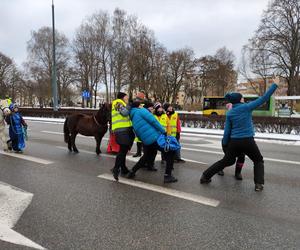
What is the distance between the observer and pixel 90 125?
9820 millimetres

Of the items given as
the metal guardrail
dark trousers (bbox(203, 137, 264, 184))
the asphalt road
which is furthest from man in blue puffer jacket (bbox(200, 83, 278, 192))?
the metal guardrail

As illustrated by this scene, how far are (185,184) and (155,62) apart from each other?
44.4 meters

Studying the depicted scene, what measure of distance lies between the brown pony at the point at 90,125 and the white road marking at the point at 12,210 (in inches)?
150

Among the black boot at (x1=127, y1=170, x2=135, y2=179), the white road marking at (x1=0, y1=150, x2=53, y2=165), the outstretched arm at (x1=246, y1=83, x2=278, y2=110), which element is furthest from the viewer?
the white road marking at (x1=0, y1=150, x2=53, y2=165)

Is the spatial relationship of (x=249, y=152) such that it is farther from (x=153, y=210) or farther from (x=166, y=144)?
(x=153, y=210)

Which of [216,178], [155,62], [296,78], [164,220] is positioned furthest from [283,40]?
[164,220]

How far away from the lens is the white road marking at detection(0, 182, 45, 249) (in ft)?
12.2

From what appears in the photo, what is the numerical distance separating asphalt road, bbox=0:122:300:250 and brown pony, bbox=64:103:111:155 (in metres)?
1.89

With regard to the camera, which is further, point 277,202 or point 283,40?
point 283,40

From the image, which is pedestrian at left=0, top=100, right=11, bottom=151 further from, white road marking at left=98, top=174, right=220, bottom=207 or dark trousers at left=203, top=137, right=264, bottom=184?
dark trousers at left=203, top=137, right=264, bottom=184

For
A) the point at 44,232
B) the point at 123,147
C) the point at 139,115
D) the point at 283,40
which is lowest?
the point at 44,232

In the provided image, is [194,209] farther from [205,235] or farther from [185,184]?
[185,184]

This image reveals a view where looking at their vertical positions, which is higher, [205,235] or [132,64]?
[132,64]

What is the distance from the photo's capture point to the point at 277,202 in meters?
5.13
